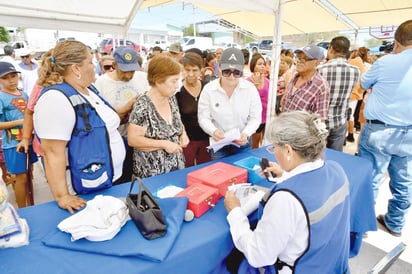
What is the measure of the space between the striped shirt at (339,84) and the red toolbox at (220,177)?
5.34 feet

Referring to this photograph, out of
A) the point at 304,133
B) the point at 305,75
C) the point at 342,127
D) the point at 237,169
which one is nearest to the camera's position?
the point at 304,133

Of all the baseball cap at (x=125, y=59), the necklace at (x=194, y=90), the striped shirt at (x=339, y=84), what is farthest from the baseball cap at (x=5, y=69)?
the striped shirt at (x=339, y=84)

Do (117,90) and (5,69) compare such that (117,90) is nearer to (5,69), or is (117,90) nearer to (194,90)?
(194,90)

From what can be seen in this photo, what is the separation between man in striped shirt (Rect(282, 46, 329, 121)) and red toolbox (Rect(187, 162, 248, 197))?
1266 millimetres

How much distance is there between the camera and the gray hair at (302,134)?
3.42 feet

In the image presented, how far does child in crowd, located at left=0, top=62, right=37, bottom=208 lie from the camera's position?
231 centimetres

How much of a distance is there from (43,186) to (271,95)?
2891mm

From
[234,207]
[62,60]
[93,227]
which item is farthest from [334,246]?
[62,60]

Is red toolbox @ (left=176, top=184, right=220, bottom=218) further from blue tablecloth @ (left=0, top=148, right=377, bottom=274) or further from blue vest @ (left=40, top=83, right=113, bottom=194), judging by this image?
blue vest @ (left=40, top=83, right=113, bottom=194)

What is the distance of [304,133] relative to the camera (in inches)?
40.9

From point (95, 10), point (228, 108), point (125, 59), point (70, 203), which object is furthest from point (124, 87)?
point (95, 10)

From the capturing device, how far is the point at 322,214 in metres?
0.96

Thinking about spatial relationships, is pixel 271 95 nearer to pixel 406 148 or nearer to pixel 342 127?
pixel 342 127

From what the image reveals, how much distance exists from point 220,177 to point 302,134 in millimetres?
Answer: 570
